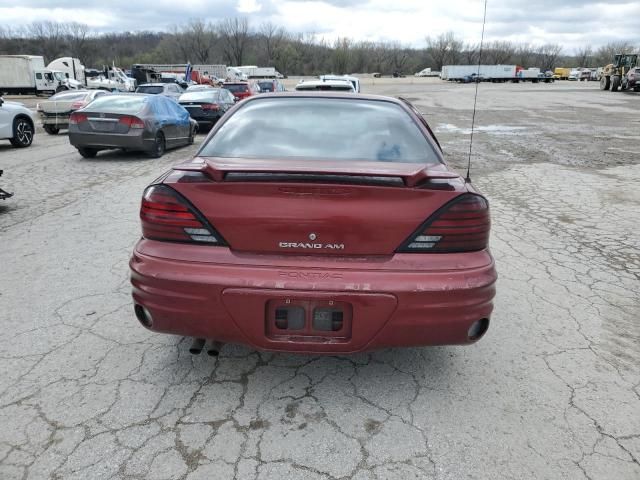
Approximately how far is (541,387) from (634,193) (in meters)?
6.26

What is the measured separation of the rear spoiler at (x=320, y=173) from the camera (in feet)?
7.66

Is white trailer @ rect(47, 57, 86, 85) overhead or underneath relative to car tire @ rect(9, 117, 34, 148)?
overhead

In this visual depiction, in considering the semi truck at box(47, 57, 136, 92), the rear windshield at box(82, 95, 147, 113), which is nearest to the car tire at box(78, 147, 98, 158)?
the rear windshield at box(82, 95, 147, 113)

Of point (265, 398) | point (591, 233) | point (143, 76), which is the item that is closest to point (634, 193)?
point (591, 233)

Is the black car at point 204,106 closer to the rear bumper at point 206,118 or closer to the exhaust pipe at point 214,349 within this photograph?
the rear bumper at point 206,118

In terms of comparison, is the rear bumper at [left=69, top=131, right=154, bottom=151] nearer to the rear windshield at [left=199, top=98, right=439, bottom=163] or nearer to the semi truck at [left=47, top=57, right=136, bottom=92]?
the rear windshield at [left=199, top=98, right=439, bottom=163]

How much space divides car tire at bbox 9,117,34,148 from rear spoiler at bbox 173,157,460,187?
39.7 ft

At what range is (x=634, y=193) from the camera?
7594 mm

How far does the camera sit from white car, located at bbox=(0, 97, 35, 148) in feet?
38.7

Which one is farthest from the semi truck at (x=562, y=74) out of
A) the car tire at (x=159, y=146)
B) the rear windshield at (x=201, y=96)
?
the car tire at (x=159, y=146)

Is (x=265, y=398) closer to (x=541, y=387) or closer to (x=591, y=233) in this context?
(x=541, y=387)

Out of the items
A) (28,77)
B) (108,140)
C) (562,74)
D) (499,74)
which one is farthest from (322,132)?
(562,74)

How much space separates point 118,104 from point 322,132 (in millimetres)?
9084

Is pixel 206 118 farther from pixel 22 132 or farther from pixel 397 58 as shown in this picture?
pixel 397 58
